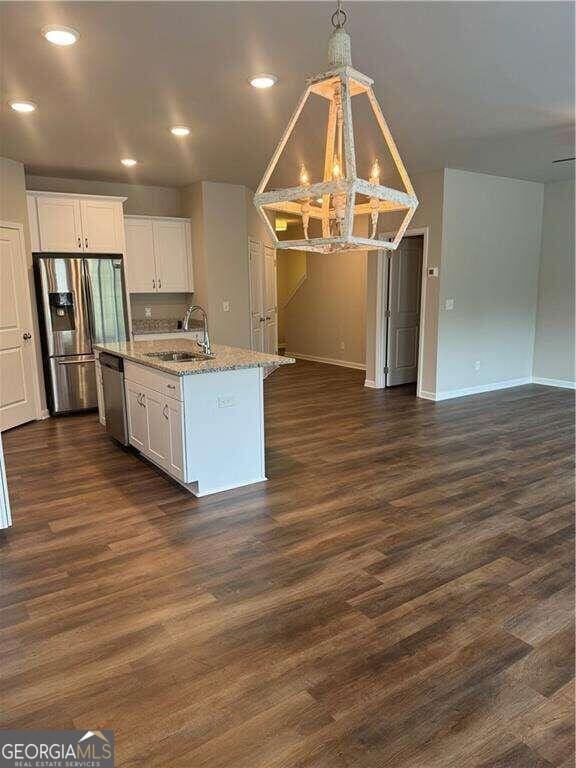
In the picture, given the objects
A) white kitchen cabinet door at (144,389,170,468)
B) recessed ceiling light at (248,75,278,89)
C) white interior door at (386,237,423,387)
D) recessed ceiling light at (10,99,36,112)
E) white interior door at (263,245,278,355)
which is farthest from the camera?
white interior door at (263,245,278,355)

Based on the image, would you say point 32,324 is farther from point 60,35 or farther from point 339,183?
point 339,183

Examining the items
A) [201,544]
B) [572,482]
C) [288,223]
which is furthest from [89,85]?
[288,223]

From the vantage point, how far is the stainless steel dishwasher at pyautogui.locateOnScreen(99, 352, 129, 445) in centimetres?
448

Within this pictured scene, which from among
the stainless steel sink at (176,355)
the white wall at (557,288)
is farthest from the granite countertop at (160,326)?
the white wall at (557,288)

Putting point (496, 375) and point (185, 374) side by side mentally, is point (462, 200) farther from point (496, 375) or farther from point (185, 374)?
point (185, 374)

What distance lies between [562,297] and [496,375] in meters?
1.42

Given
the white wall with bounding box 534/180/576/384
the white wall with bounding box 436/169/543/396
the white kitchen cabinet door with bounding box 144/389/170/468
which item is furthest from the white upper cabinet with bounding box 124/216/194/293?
the white wall with bounding box 534/180/576/384

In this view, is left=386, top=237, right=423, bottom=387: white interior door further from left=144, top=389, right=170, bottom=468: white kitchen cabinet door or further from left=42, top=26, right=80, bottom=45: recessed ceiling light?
left=42, top=26, right=80, bottom=45: recessed ceiling light

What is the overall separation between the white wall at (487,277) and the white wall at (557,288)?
116mm

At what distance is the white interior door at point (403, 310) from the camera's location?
7.12 m

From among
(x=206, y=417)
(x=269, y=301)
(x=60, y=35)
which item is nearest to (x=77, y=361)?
(x=206, y=417)

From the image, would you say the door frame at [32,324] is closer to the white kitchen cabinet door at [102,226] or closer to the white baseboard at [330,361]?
the white kitchen cabinet door at [102,226]

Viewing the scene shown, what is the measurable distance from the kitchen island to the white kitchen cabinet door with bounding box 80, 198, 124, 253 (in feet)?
8.33

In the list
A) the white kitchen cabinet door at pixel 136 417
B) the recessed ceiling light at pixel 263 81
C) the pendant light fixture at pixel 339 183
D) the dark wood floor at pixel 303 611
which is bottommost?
the dark wood floor at pixel 303 611
